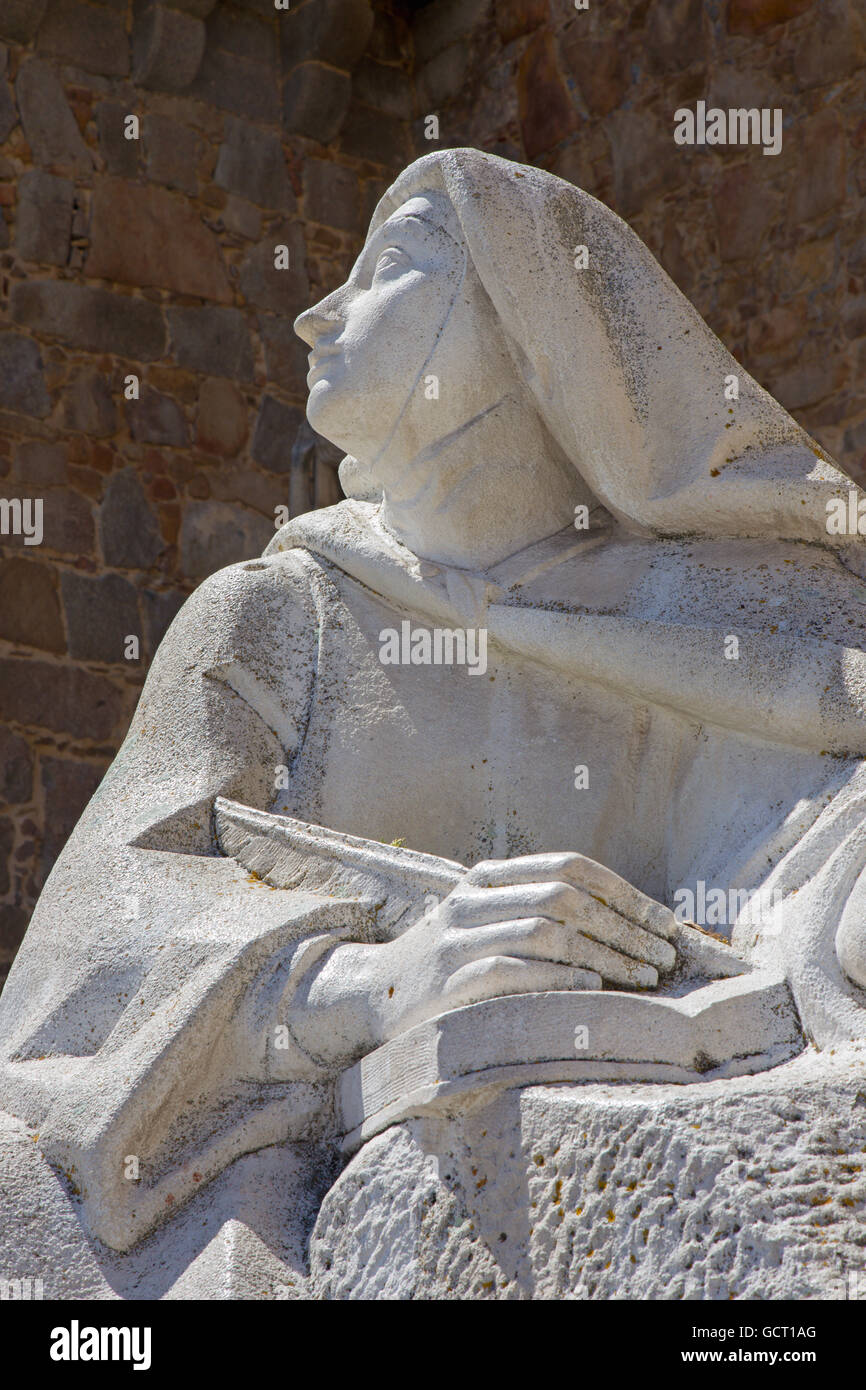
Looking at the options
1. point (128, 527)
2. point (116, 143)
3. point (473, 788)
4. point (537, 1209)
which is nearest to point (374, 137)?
point (116, 143)

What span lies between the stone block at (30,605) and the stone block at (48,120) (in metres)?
1.58

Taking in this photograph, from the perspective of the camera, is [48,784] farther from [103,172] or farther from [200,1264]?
[200,1264]

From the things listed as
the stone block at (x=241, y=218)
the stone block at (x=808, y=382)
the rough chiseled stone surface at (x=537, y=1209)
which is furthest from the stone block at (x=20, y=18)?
the rough chiseled stone surface at (x=537, y=1209)

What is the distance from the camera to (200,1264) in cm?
210

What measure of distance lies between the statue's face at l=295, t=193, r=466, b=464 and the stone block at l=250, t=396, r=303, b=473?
15.4 ft

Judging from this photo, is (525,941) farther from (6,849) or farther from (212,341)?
(212,341)

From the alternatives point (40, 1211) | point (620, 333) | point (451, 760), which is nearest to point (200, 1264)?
point (40, 1211)

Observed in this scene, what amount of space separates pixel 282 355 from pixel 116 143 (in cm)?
103

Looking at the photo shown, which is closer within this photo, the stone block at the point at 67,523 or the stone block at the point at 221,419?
the stone block at the point at 67,523

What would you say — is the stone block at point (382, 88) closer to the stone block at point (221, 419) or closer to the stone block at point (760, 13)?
the stone block at point (221, 419)

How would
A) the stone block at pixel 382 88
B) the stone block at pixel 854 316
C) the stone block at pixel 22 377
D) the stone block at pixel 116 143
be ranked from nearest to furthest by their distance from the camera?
1. the stone block at pixel 854 316
2. the stone block at pixel 22 377
3. the stone block at pixel 116 143
4. the stone block at pixel 382 88

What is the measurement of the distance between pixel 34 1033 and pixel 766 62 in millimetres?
5297

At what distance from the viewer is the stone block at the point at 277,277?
24.9 feet

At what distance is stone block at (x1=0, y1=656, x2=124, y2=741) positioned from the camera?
6.58 m
